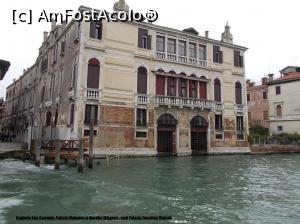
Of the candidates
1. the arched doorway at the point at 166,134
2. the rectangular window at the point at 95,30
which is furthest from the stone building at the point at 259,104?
the rectangular window at the point at 95,30

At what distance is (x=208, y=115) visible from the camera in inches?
913

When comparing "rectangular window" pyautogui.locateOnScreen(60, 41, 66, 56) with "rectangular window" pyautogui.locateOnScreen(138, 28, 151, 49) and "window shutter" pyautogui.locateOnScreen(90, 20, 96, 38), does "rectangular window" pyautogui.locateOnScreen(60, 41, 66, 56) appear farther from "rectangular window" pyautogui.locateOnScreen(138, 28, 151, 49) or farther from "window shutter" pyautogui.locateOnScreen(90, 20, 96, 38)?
"rectangular window" pyautogui.locateOnScreen(138, 28, 151, 49)

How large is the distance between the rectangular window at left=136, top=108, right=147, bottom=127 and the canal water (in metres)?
8.62

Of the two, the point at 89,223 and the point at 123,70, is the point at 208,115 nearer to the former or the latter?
the point at 123,70

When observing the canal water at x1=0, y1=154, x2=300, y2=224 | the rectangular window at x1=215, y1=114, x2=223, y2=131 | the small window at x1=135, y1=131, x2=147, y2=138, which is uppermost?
the rectangular window at x1=215, y1=114, x2=223, y2=131

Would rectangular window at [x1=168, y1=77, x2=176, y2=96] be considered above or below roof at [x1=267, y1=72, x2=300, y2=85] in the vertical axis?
below

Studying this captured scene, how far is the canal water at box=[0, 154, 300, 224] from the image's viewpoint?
242 inches

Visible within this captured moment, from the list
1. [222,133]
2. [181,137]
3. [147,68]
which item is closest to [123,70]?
[147,68]

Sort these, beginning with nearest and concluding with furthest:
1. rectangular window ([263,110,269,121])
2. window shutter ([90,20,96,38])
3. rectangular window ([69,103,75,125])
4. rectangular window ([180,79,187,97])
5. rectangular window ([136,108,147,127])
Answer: rectangular window ([69,103,75,125])
window shutter ([90,20,96,38])
rectangular window ([136,108,147,127])
rectangular window ([180,79,187,97])
rectangular window ([263,110,269,121])

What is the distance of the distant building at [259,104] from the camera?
35781 mm

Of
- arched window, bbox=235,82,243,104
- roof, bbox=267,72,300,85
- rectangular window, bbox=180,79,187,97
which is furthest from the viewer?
roof, bbox=267,72,300,85

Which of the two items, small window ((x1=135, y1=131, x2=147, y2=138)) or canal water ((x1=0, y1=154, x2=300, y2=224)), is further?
small window ((x1=135, y1=131, x2=147, y2=138))

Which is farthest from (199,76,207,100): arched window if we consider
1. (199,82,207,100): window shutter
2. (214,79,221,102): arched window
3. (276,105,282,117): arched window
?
(276,105,282,117): arched window

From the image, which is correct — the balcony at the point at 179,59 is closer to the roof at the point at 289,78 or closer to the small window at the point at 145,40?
the small window at the point at 145,40
